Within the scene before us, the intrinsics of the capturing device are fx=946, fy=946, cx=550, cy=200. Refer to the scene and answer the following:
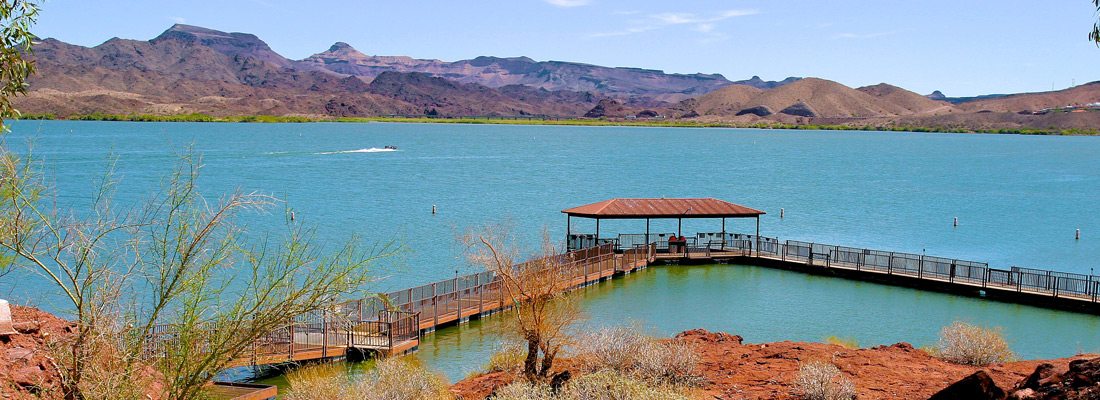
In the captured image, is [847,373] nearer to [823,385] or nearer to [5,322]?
[823,385]

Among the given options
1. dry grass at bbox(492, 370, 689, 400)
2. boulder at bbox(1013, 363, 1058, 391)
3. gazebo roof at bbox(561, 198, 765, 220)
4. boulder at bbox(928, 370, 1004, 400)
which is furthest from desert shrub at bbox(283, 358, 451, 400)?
gazebo roof at bbox(561, 198, 765, 220)

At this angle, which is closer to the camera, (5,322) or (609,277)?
(5,322)

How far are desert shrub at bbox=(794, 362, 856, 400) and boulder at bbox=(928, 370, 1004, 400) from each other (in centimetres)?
217

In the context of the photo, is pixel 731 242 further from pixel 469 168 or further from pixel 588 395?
pixel 469 168

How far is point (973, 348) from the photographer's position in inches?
747

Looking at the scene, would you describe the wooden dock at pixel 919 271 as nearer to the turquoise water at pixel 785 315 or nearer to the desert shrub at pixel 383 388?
the turquoise water at pixel 785 315

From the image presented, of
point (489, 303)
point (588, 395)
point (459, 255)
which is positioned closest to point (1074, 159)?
point (459, 255)

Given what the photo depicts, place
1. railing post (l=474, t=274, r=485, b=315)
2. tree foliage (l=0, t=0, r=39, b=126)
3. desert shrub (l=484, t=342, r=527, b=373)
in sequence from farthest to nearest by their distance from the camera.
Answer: railing post (l=474, t=274, r=485, b=315) < desert shrub (l=484, t=342, r=527, b=373) < tree foliage (l=0, t=0, r=39, b=126)

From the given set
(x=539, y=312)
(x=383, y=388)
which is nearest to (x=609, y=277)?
(x=539, y=312)

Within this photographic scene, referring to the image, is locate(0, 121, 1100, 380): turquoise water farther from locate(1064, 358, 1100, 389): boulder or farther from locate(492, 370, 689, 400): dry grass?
locate(1064, 358, 1100, 389): boulder

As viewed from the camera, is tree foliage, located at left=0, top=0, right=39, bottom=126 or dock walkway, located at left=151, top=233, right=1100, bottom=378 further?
dock walkway, located at left=151, top=233, right=1100, bottom=378

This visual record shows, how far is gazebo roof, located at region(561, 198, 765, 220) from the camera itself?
38.7 m

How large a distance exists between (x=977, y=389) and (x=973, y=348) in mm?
7082

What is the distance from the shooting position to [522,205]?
66.8 metres
